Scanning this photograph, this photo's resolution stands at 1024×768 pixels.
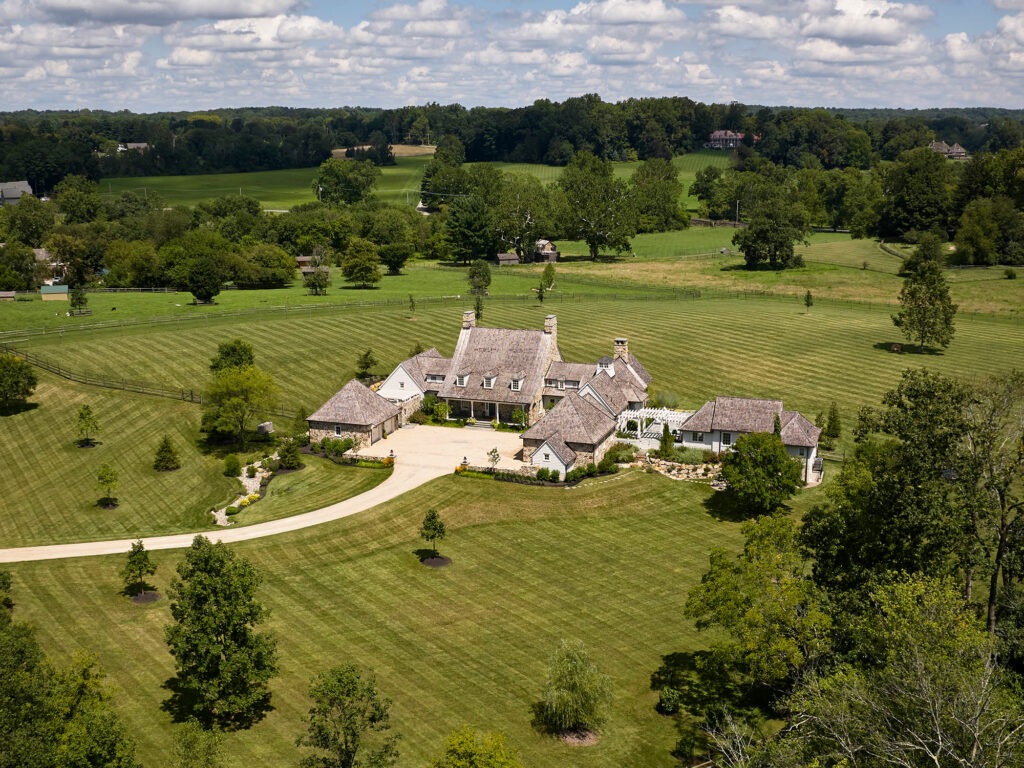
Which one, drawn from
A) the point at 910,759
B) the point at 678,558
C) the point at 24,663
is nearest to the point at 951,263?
the point at 678,558

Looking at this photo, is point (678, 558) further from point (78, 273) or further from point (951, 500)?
point (78, 273)

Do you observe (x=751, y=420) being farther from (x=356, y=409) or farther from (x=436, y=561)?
(x=356, y=409)

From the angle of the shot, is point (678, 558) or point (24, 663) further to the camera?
point (678, 558)

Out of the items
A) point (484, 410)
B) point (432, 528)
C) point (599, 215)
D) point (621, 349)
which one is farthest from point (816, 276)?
point (432, 528)

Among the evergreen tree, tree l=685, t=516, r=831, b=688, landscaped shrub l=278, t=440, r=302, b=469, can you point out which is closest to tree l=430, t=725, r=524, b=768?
tree l=685, t=516, r=831, b=688

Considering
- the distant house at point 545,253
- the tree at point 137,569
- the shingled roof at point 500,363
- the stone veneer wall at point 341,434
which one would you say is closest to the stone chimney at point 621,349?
the shingled roof at point 500,363

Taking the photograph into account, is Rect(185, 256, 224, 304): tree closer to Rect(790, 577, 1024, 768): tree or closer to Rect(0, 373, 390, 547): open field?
Rect(0, 373, 390, 547): open field

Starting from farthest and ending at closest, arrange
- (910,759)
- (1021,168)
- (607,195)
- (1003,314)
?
(607,195)
(1021,168)
(1003,314)
(910,759)
